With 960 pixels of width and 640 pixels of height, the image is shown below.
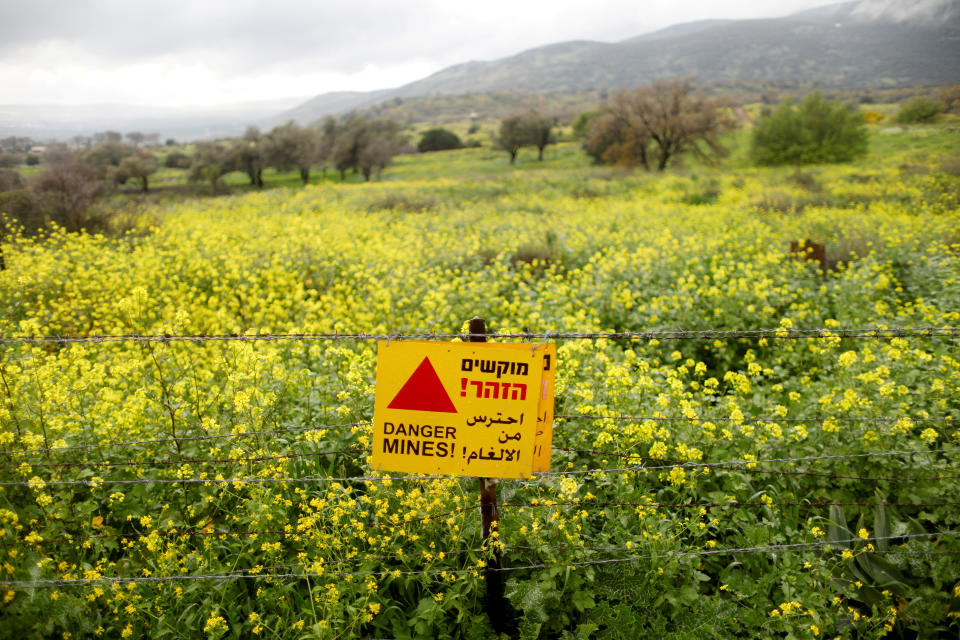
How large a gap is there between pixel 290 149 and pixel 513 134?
928 inches

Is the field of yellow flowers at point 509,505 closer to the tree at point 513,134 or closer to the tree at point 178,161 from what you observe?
the tree at point 178,161

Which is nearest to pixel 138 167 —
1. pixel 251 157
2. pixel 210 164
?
pixel 210 164

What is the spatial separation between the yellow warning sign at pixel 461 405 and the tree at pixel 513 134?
52.9 metres

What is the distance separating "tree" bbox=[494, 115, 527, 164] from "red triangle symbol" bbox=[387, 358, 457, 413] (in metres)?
52.9

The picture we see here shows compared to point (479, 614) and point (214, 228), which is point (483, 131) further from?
point (479, 614)

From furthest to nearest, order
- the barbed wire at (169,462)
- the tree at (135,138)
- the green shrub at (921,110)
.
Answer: the tree at (135,138)
the green shrub at (921,110)
the barbed wire at (169,462)

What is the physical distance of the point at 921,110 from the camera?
22812 mm

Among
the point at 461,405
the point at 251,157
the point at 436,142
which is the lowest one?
the point at 461,405

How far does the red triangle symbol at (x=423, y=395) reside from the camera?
2553 millimetres

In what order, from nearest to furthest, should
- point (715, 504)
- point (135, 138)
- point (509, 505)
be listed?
point (509, 505)
point (715, 504)
point (135, 138)

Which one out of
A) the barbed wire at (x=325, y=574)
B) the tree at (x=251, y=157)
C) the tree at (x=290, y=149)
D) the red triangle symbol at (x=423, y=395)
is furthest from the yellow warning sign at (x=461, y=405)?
the tree at (x=251, y=157)

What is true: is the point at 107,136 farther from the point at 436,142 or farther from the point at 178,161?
the point at 436,142

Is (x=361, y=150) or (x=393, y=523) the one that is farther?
(x=361, y=150)

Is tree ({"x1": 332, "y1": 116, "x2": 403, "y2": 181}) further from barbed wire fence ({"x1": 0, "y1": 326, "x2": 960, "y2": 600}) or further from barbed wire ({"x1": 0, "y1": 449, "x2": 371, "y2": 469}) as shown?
barbed wire fence ({"x1": 0, "y1": 326, "x2": 960, "y2": 600})
